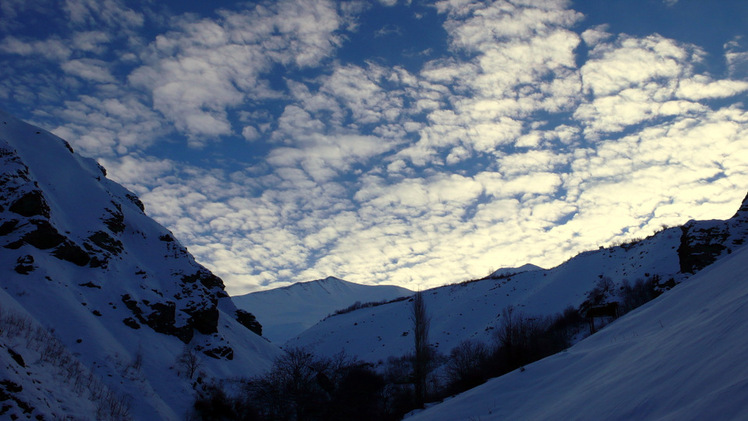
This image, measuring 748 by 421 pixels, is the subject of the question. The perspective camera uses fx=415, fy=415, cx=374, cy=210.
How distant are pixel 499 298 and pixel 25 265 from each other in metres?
65.3

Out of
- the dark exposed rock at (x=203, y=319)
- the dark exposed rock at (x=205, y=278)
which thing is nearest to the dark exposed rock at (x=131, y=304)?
the dark exposed rock at (x=203, y=319)

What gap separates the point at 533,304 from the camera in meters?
63.2

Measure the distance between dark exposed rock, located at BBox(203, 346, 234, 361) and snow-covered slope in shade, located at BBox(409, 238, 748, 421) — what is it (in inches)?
1308

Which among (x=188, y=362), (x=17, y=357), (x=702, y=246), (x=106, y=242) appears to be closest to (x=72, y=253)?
(x=106, y=242)

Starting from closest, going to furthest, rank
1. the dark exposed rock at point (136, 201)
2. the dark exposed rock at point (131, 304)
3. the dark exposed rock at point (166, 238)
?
the dark exposed rock at point (131, 304)
the dark exposed rock at point (166, 238)
the dark exposed rock at point (136, 201)

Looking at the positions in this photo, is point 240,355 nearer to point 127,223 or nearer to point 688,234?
point 127,223

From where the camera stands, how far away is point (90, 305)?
1275 inches

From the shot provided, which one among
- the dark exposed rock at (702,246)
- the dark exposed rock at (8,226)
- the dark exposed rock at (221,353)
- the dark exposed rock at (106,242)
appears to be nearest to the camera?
the dark exposed rock at (702,246)

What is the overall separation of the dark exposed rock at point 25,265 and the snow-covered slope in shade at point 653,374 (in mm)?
30534

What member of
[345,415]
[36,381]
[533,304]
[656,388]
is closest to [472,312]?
[533,304]

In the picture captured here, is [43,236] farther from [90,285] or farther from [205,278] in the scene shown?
[205,278]

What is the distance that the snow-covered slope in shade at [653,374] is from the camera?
523cm

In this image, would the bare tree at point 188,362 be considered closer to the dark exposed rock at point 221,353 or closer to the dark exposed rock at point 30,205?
the dark exposed rock at point 221,353

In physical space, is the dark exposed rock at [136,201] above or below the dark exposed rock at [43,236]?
above
